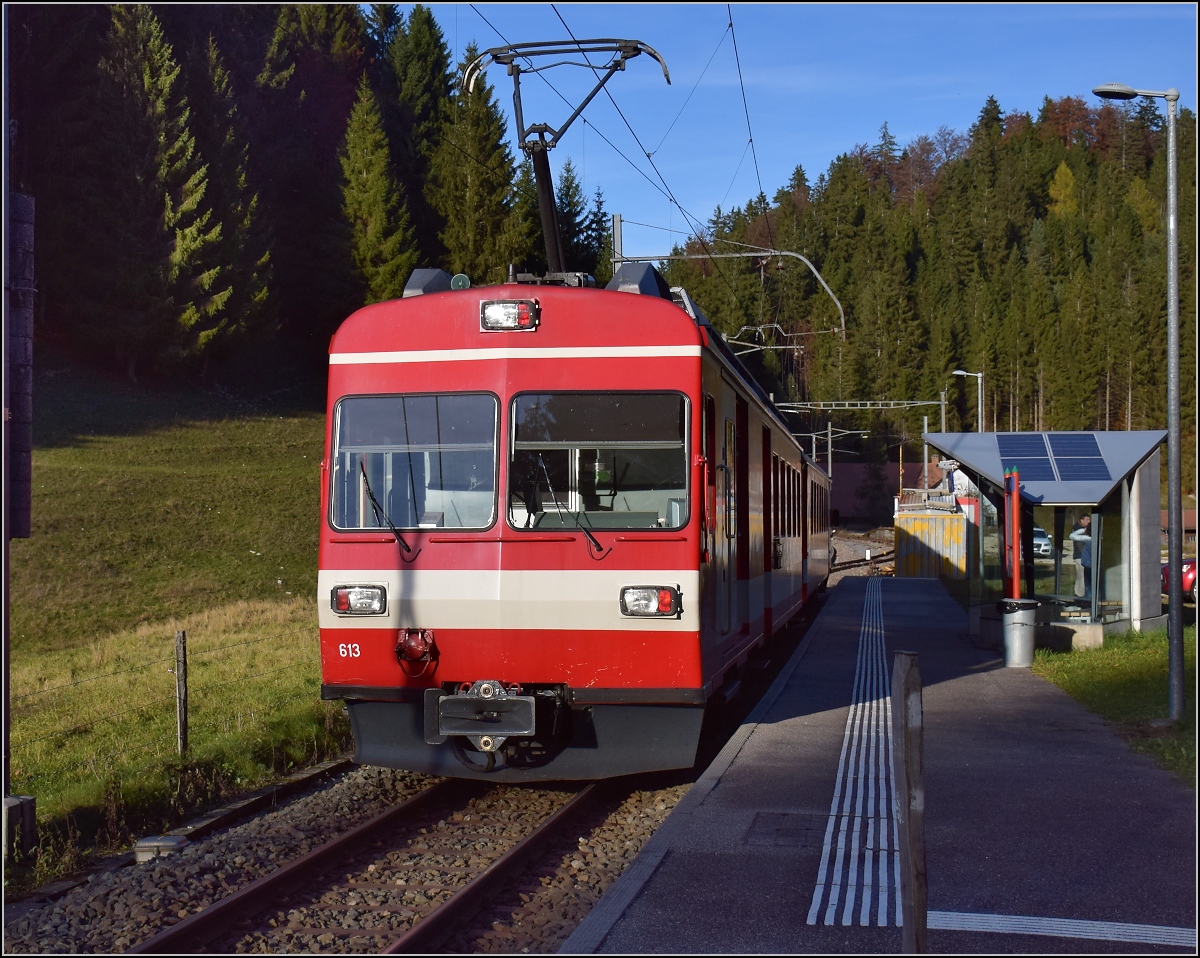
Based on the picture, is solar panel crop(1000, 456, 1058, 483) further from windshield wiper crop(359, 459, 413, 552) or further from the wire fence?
windshield wiper crop(359, 459, 413, 552)

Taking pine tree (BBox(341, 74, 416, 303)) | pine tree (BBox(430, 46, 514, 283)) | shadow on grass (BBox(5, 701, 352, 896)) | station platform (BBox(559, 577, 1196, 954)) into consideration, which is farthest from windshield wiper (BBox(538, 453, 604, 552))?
pine tree (BBox(341, 74, 416, 303))

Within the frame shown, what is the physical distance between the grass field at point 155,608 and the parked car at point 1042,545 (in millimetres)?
10462

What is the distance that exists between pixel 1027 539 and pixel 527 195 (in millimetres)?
37362

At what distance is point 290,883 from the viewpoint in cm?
633

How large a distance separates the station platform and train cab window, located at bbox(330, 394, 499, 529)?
2.36 m

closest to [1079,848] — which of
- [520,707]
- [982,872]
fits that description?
[982,872]

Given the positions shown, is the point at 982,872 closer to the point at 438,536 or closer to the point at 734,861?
the point at 734,861

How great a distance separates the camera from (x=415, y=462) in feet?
26.2

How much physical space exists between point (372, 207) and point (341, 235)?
2288 millimetres

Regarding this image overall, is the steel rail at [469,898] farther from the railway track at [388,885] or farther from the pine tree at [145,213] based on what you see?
the pine tree at [145,213]

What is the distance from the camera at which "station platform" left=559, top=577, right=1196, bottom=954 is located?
5301mm

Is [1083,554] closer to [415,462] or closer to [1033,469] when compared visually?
[1033,469]

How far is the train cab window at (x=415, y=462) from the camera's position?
25.8ft

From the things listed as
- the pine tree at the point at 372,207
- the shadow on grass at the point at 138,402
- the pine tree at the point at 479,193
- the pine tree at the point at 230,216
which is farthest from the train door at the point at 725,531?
the pine tree at the point at 372,207
